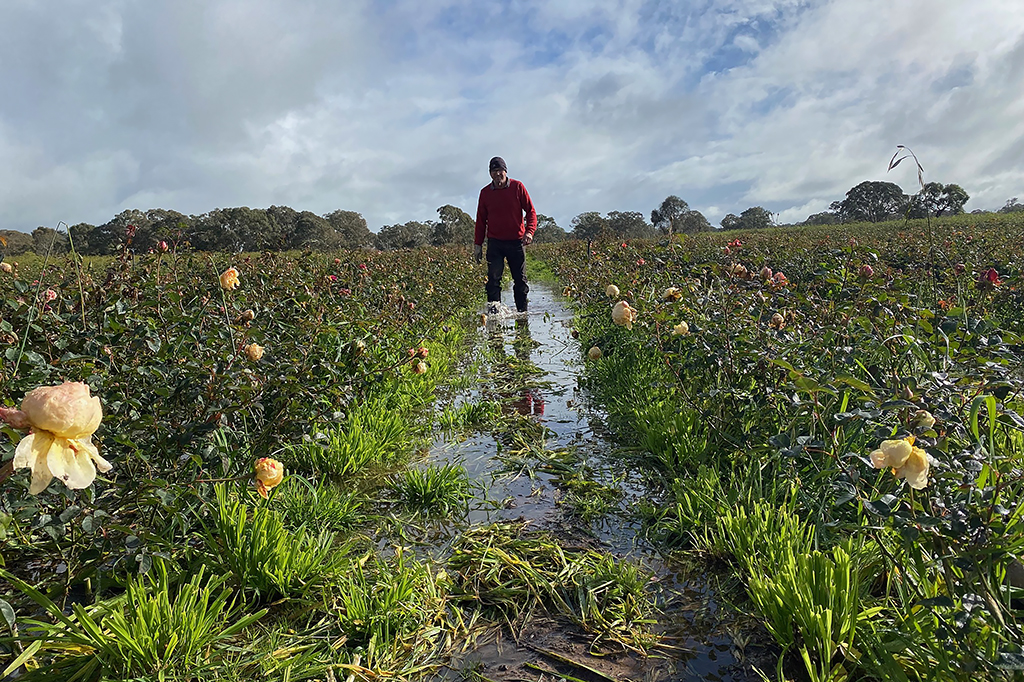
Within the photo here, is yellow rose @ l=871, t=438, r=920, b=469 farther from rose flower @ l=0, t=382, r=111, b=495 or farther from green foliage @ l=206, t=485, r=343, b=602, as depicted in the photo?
green foliage @ l=206, t=485, r=343, b=602

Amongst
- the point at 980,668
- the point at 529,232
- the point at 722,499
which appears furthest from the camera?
the point at 529,232

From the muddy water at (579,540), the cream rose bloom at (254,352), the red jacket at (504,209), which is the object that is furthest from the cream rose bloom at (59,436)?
the red jacket at (504,209)

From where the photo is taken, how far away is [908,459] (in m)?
1.12

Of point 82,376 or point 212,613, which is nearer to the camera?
point 212,613

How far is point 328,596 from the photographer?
185 cm

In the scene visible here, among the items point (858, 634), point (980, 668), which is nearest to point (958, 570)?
point (980, 668)

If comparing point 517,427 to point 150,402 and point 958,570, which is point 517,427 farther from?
point 958,570

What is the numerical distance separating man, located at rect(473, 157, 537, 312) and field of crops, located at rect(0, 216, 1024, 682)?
378cm

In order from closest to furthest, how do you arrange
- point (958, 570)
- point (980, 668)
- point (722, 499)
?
point (980, 668) → point (958, 570) → point (722, 499)

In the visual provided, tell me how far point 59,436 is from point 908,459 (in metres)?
1.48

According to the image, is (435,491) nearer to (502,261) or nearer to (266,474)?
(266,474)

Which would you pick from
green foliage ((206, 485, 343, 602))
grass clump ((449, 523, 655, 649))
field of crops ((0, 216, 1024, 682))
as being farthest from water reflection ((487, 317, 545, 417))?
green foliage ((206, 485, 343, 602))

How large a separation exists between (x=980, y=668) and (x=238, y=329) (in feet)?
8.55

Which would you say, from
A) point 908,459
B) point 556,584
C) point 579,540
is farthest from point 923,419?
point 579,540
